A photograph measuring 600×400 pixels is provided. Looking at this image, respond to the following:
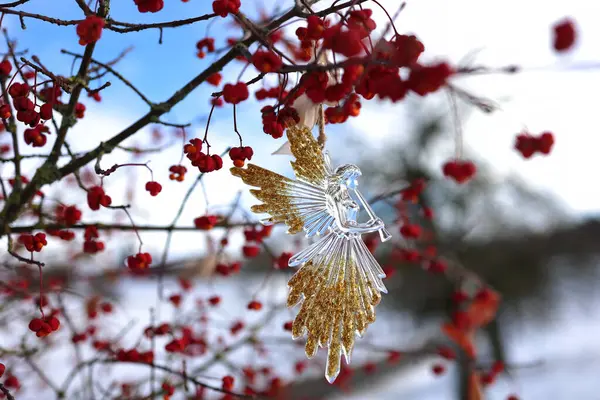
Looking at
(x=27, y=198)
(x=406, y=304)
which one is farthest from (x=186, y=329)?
(x=406, y=304)

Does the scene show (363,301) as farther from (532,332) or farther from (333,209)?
(532,332)

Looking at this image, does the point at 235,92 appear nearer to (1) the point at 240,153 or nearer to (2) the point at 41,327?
(1) the point at 240,153

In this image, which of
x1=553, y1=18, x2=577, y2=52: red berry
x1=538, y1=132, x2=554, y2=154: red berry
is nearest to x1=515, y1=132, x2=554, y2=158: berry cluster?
x1=538, y1=132, x2=554, y2=154: red berry

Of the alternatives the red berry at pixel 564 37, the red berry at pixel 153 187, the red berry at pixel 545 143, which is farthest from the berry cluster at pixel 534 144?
the red berry at pixel 153 187

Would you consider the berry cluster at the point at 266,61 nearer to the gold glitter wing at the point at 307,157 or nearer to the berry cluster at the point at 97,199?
the gold glitter wing at the point at 307,157

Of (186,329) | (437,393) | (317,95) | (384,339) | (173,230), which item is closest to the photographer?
(317,95)

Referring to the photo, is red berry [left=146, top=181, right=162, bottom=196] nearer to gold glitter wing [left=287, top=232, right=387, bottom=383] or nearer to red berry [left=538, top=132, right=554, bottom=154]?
gold glitter wing [left=287, top=232, right=387, bottom=383]

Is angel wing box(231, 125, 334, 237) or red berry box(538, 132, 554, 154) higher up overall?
angel wing box(231, 125, 334, 237)
